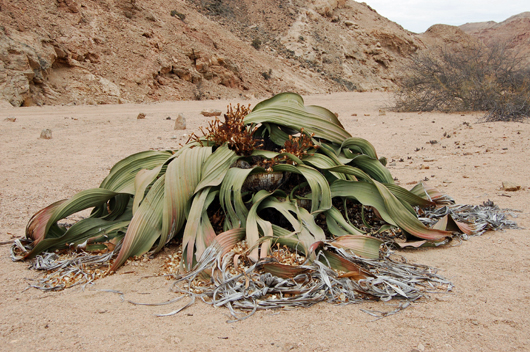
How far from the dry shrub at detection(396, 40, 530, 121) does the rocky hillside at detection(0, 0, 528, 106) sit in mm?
8380

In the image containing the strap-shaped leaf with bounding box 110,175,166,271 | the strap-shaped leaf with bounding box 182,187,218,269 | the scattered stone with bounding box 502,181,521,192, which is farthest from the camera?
the scattered stone with bounding box 502,181,521,192

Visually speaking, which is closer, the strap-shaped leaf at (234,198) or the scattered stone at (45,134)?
the strap-shaped leaf at (234,198)

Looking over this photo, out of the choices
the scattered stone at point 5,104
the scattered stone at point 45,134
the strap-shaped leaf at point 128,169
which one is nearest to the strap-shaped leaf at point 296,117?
the strap-shaped leaf at point 128,169

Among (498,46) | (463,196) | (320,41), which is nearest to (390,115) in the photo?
(498,46)

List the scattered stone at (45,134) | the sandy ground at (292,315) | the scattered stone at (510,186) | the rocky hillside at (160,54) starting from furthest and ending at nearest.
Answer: the rocky hillside at (160,54)
the scattered stone at (45,134)
the scattered stone at (510,186)
the sandy ground at (292,315)

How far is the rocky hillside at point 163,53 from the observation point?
11938 mm

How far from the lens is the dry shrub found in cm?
743

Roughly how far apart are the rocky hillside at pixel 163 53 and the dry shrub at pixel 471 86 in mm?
8380

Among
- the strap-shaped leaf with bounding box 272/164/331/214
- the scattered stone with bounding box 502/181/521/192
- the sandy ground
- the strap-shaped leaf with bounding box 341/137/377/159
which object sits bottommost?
the sandy ground

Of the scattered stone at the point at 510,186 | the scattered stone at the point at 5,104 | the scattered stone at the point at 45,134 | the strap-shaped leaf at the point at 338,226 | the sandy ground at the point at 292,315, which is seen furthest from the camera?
the scattered stone at the point at 5,104

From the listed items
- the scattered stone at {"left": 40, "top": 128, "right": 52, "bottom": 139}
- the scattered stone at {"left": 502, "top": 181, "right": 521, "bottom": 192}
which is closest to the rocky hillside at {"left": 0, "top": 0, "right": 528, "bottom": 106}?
the scattered stone at {"left": 40, "top": 128, "right": 52, "bottom": 139}

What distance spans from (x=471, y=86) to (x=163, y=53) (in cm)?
1133

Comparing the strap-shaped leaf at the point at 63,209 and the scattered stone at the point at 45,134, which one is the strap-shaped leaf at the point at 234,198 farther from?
the scattered stone at the point at 45,134

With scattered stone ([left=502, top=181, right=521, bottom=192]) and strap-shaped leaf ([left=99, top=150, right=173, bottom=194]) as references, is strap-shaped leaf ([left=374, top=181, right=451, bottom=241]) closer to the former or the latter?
strap-shaped leaf ([left=99, top=150, right=173, bottom=194])
